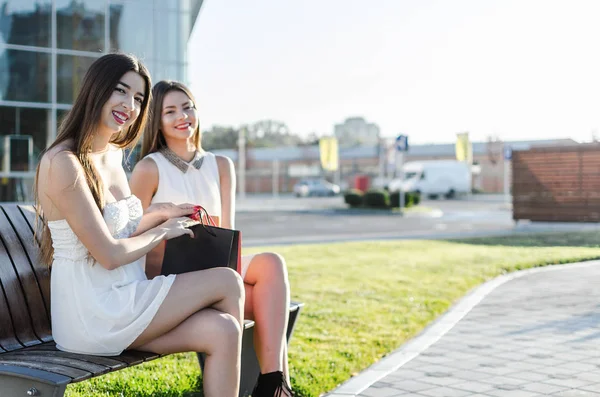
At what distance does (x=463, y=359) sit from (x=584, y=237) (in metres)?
11.4

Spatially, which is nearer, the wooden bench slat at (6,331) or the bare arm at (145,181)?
the wooden bench slat at (6,331)

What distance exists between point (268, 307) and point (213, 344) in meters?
0.64

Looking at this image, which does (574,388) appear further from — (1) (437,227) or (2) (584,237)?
(1) (437,227)

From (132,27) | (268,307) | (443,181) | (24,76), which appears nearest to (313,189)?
(443,181)

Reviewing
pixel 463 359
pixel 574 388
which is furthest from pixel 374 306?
pixel 574 388

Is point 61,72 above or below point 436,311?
above

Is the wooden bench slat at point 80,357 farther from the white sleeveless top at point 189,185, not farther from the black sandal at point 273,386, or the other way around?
the white sleeveless top at point 189,185

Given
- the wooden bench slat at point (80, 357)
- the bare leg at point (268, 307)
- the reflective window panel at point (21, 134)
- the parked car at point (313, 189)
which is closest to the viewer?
the wooden bench slat at point (80, 357)

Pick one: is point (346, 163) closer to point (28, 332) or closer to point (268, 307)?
point (268, 307)

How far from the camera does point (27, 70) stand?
18.0m

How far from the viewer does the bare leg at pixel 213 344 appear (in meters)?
3.03

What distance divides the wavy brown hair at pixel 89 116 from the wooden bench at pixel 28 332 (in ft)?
0.60

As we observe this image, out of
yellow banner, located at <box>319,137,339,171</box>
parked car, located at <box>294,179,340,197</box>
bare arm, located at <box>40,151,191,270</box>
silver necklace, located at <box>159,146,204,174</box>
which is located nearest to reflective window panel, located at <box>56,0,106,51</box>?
silver necklace, located at <box>159,146,204,174</box>

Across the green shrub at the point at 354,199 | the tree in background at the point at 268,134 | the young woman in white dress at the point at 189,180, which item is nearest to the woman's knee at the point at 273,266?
the young woman in white dress at the point at 189,180
